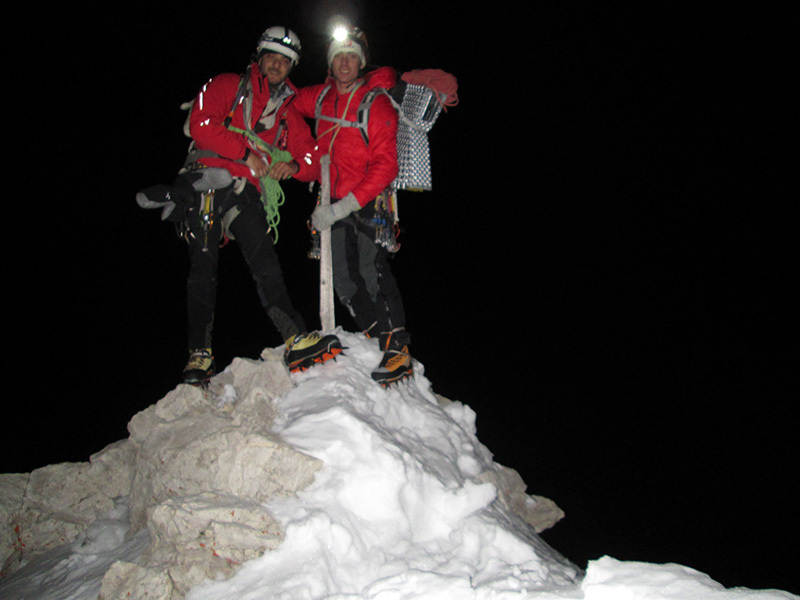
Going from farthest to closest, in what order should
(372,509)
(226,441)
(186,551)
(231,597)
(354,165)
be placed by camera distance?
(354,165), (226,441), (372,509), (186,551), (231,597)

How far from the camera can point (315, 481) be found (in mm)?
2059

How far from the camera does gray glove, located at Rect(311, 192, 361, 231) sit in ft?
10.2

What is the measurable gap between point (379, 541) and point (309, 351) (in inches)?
53.7

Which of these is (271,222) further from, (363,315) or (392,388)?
(392,388)

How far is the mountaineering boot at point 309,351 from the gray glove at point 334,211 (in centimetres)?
77

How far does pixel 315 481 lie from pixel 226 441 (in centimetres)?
50

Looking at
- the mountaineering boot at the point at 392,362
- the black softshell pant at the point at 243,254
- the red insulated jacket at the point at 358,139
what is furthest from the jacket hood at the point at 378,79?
the mountaineering boot at the point at 392,362

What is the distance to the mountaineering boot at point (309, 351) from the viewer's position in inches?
119

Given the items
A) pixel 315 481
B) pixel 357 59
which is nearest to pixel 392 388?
pixel 315 481

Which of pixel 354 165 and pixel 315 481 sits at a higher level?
pixel 354 165

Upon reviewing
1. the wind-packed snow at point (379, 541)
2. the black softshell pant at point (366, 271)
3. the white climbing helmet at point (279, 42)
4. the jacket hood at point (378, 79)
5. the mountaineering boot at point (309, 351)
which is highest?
the white climbing helmet at point (279, 42)

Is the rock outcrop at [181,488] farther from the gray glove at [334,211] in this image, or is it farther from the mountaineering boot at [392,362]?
the gray glove at [334,211]

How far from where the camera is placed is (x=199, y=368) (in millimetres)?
3053

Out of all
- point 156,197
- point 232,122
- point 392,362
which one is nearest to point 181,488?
point 392,362
